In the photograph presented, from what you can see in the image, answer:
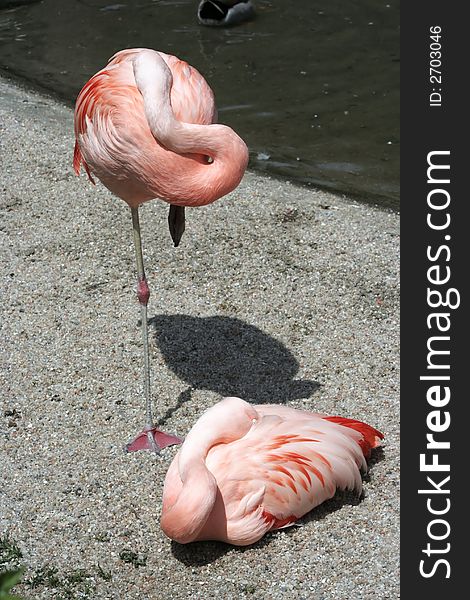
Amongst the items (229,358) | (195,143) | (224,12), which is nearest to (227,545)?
(229,358)

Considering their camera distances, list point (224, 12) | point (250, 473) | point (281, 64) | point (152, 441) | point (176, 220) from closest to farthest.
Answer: point (250, 473)
point (152, 441)
point (176, 220)
point (281, 64)
point (224, 12)

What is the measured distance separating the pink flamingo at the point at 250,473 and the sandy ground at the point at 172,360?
14cm

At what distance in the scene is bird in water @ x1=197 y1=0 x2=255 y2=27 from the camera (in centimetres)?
1033

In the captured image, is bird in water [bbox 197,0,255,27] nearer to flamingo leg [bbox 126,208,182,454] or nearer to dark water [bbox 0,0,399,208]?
dark water [bbox 0,0,399,208]

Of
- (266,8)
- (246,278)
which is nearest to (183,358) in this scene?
(246,278)

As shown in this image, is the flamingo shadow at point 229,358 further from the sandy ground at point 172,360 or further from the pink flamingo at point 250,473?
the pink flamingo at point 250,473

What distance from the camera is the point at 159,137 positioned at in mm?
3660

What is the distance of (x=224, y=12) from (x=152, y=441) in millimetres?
7299

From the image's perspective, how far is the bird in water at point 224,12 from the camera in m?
10.3

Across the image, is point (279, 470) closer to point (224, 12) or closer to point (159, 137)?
point (159, 137)

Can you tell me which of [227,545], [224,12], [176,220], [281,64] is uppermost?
[224,12]

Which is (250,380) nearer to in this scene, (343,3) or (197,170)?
(197,170)

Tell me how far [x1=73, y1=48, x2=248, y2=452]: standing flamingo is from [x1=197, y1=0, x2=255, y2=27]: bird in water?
21.7 ft

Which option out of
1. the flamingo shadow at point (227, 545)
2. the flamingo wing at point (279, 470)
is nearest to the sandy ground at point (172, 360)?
the flamingo shadow at point (227, 545)
